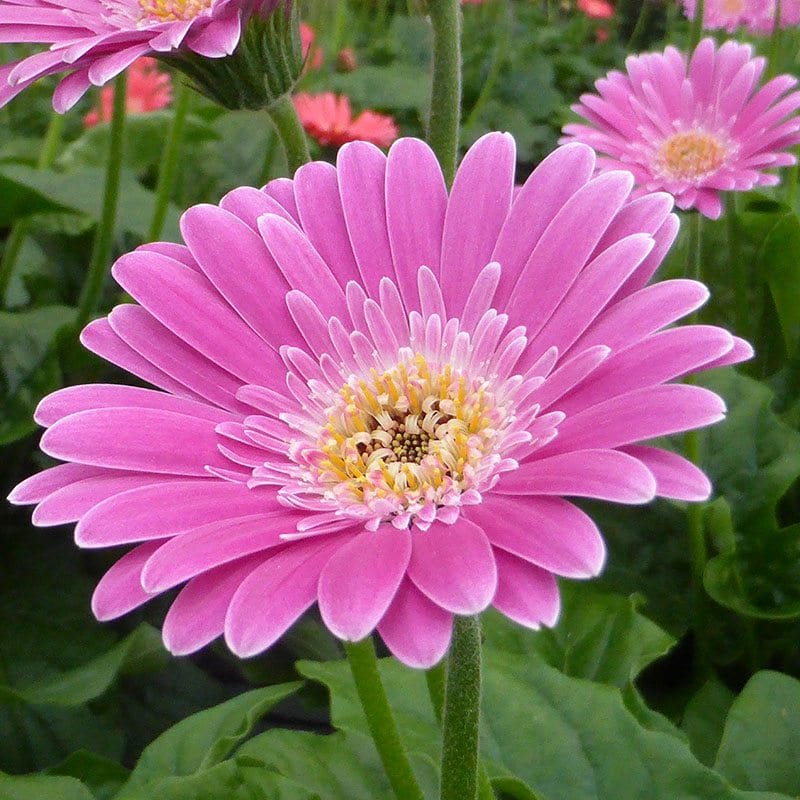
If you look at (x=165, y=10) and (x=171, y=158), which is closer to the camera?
(x=165, y=10)

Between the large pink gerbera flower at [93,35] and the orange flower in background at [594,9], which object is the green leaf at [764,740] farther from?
the orange flower in background at [594,9]

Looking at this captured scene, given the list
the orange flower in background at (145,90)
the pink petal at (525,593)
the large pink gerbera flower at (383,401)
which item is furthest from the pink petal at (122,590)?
the orange flower in background at (145,90)

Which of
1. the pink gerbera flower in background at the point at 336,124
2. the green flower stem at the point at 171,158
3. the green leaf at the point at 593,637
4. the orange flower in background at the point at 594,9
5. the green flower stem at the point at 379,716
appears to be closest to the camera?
the green flower stem at the point at 379,716

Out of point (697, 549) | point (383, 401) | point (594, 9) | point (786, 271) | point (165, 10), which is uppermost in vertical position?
point (594, 9)

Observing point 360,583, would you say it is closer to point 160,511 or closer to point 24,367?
point 160,511

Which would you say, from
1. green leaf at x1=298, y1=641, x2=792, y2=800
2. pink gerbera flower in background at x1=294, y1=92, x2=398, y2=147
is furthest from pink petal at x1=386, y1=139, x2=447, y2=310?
pink gerbera flower in background at x1=294, y1=92, x2=398, y2=147

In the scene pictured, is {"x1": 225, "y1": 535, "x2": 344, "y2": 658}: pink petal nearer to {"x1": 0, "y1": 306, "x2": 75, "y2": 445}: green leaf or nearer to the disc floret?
the disc floret

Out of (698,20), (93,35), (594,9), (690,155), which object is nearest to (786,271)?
(690,155)
